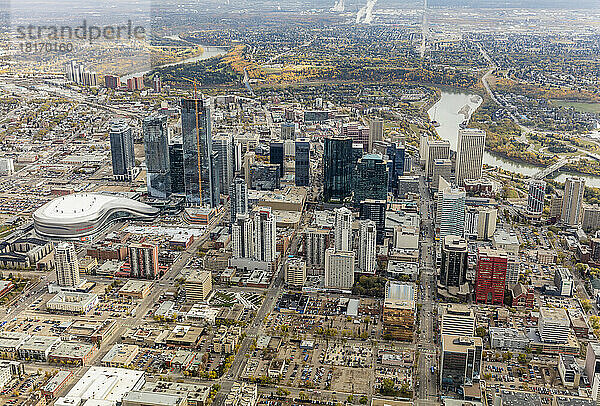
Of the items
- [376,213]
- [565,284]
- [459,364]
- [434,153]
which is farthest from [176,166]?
[459,364]

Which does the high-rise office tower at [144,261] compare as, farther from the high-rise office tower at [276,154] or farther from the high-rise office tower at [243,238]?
the high-rise office tower at [276,154]

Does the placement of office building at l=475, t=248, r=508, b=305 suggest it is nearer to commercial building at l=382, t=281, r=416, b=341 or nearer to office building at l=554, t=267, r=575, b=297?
office building at l=554, t=267, r=575, b=297

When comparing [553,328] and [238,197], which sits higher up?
[238,197]

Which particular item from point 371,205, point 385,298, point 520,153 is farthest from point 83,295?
point 520,153

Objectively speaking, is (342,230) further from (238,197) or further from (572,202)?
(572,202)

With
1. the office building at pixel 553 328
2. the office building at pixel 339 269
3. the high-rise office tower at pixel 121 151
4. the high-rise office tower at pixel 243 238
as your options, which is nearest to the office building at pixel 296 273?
the office building at pixel 339 269

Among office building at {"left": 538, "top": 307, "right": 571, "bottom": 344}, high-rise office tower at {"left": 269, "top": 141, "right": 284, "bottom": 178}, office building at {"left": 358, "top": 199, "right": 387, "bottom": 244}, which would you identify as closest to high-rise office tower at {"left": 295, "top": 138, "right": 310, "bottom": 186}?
high-rise office tower at {"left": 269, "top": 141, "right": 284, "bottom": 178}

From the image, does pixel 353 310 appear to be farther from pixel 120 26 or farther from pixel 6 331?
pixel 120 26
